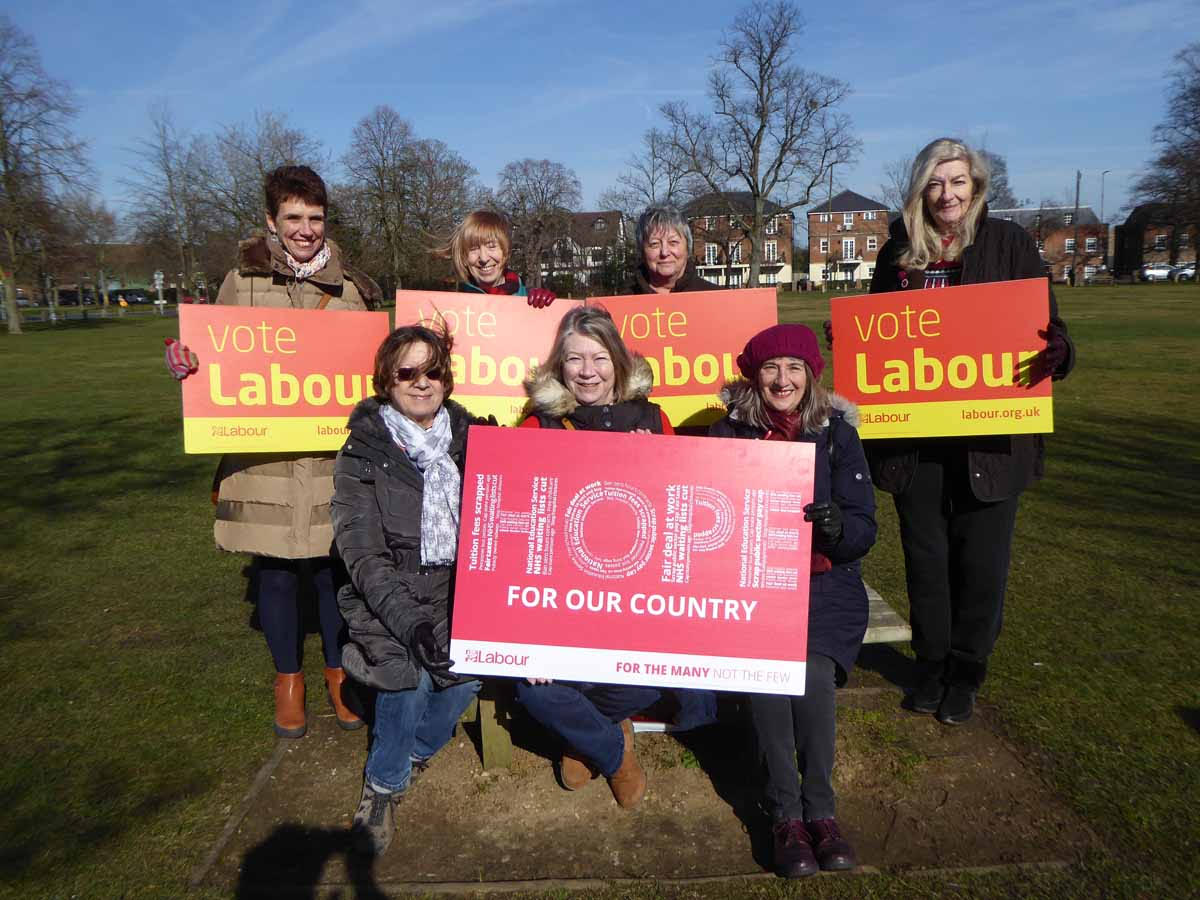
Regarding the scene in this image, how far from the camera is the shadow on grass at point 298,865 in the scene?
2.84 m

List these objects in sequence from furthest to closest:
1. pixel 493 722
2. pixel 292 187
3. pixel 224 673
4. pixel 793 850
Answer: pixel 224 673, pixel 292 187, pixel 493 722, pixel 793 850

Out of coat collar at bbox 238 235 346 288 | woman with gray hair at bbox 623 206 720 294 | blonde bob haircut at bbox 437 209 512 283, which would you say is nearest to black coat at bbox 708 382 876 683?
woman with gray hair at bbox 623 206 720 294

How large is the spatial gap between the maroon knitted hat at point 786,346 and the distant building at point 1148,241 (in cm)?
6472

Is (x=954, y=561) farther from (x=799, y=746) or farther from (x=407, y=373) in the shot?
(x=407, y=373)

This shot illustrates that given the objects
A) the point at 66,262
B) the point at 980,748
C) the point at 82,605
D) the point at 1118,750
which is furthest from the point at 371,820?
the point at 66,262

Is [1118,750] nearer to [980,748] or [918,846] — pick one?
[980,748]

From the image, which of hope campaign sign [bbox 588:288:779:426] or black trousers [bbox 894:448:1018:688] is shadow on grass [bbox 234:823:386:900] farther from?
black trousers [bbox 894:448:1018:688]

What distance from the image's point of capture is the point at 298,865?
2.97 metres

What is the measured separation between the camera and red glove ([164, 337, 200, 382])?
3562 millimetres

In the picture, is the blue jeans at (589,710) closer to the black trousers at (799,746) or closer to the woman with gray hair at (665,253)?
the black trousers at (799,746)

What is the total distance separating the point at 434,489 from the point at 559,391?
0.63 m

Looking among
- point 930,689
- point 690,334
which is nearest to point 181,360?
point 690,334

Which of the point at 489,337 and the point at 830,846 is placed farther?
the point at 489,337

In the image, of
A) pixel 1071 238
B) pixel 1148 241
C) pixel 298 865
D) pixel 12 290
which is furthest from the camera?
pixel 1071 238
